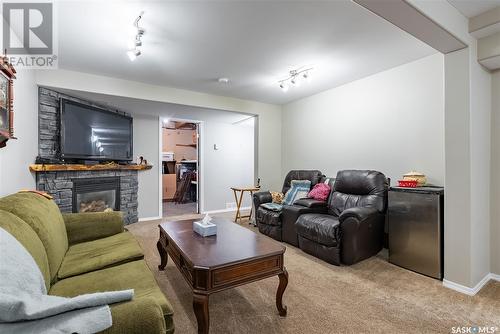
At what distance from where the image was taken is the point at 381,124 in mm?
3236

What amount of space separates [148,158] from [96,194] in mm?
1260

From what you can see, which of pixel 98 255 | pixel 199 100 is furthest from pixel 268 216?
pixel 98 255

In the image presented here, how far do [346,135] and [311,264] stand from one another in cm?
203

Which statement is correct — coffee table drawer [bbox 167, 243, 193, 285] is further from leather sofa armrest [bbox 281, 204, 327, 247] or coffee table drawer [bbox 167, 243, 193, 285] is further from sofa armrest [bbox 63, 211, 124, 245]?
leather sofa armrest [bbox 281, 204, 327, 247]

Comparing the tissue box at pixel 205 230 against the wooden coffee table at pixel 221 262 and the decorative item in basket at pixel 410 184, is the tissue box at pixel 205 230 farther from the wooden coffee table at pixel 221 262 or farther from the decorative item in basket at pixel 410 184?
the decorative item in basket at pixel 410 184

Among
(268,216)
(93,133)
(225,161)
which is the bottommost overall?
(268,216)

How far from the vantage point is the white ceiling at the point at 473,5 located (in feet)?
6.00

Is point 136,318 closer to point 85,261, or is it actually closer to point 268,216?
point 85,261

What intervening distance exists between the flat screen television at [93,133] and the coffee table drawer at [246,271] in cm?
306

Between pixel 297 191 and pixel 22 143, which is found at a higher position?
pixel 22 143

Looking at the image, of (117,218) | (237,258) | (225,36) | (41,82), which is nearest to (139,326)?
(237,258)

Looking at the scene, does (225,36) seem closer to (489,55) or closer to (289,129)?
(489,55)

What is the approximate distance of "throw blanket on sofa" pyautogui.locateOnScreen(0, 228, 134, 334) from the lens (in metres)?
0.77

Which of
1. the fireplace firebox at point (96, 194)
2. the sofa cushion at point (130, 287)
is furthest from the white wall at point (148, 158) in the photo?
the sofa cushion at point (130, 287)
